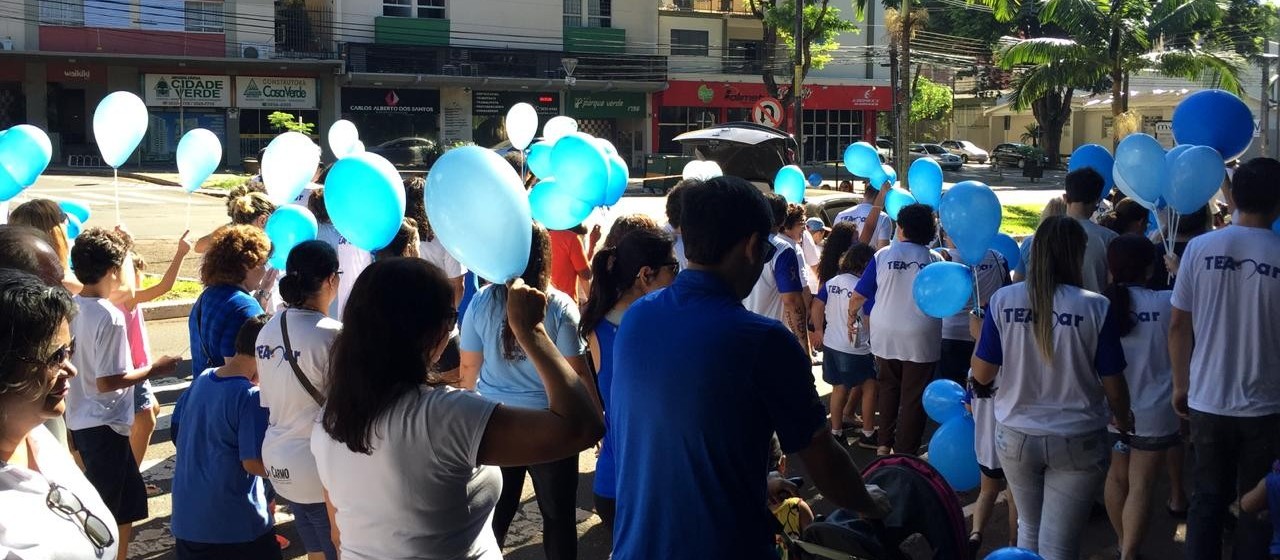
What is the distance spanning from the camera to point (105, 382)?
436cm

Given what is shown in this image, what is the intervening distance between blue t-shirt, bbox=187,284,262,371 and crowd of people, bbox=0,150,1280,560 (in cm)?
1

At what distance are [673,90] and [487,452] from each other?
143ft

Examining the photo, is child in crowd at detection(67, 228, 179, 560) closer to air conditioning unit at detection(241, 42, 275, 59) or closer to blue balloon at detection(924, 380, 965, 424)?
blue balloon at detection(924, 380, 965, 424)

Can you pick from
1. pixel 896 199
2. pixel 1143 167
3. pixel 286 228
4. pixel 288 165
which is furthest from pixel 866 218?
pixel 286 228

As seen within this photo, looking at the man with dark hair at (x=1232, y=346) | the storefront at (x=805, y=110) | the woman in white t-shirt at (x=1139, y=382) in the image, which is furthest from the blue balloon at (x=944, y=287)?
the storefront at (x=805, y=110)

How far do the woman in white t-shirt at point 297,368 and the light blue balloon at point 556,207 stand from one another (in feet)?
5.80

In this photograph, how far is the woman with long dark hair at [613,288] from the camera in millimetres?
4570

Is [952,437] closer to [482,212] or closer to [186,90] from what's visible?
[482,212]

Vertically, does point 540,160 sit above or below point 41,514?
above

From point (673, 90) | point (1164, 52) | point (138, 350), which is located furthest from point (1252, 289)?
point (673, 90)

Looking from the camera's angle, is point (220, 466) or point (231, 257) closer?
point (220, 466)

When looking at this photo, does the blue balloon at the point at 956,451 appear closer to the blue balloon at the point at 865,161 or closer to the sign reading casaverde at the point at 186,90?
the blue balloon at the point at 865,161

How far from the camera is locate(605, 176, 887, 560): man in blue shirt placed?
2.52 m

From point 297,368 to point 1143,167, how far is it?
4105 millimetres
